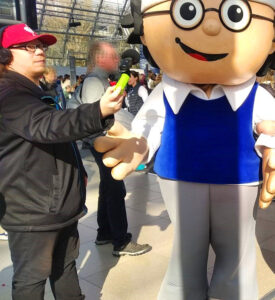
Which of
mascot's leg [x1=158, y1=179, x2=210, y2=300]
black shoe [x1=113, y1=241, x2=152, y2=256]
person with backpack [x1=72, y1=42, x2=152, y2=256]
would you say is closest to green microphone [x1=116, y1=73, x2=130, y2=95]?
mascot's leg [x1=158, y1=179, x2=210, y2=300]

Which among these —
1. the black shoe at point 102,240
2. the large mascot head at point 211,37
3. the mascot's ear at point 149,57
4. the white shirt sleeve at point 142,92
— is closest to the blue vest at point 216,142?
the large mascot head at point 211,37

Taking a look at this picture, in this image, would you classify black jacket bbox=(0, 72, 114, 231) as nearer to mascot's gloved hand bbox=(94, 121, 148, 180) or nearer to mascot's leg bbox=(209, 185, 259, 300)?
mascot's gloved hand bbox=(94, 121, 148, 180)

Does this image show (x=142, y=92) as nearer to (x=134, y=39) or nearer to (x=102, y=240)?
(x=102, y=240)

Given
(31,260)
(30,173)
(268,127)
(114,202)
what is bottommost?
(114,202)

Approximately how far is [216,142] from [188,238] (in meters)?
0.51

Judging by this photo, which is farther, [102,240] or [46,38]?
[102,240]

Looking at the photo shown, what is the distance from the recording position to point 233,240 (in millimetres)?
2070

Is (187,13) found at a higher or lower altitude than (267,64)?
higher

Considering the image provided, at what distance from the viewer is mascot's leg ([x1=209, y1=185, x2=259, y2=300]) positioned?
6.62ft

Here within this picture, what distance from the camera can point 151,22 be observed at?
1977mm

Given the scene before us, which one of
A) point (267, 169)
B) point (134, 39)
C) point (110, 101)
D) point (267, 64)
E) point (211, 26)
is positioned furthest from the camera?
point (134, 39)

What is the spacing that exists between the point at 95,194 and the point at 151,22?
3480 millimetres

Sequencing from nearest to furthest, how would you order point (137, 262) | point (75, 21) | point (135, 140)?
point (135, 140), point (137, 262), point (75, 21)

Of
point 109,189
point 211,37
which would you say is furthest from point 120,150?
point 109,189
